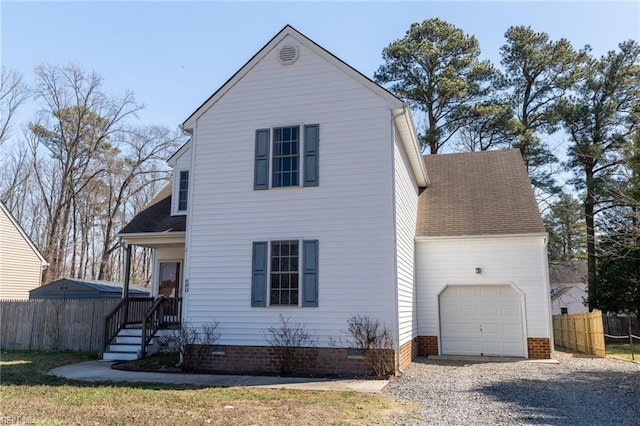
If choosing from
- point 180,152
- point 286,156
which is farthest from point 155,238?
point 286,156

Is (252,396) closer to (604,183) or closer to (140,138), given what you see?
(604,183)

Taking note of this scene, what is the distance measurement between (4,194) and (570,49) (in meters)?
39.2

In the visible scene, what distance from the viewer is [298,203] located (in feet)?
38.8

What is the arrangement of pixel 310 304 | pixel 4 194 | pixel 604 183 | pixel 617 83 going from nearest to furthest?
1. pixel 310 304
2. pixel 604 183
3. pixel 617 83
4. pixel 4 194

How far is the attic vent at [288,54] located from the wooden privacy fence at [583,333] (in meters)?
12.6

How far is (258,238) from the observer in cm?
1195

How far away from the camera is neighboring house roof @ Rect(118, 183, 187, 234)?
49.9 feet

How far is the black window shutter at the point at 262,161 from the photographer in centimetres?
1215

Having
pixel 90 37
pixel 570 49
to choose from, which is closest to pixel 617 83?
pixel 570 49

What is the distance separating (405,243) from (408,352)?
9.57 feet

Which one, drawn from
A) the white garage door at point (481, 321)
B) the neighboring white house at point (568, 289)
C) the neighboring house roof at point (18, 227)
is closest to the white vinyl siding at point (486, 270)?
the white garage door at point (481, 321)

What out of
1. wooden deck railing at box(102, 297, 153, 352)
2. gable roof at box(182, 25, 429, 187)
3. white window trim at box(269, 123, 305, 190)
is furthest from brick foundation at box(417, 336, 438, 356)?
wooden deck railing at box(102, 297, 153, 352)

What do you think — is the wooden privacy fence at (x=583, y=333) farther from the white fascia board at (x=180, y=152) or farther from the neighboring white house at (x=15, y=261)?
the neighboring white house at (x=15, y=261)

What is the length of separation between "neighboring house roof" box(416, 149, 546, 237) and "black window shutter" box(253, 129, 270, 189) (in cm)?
577
